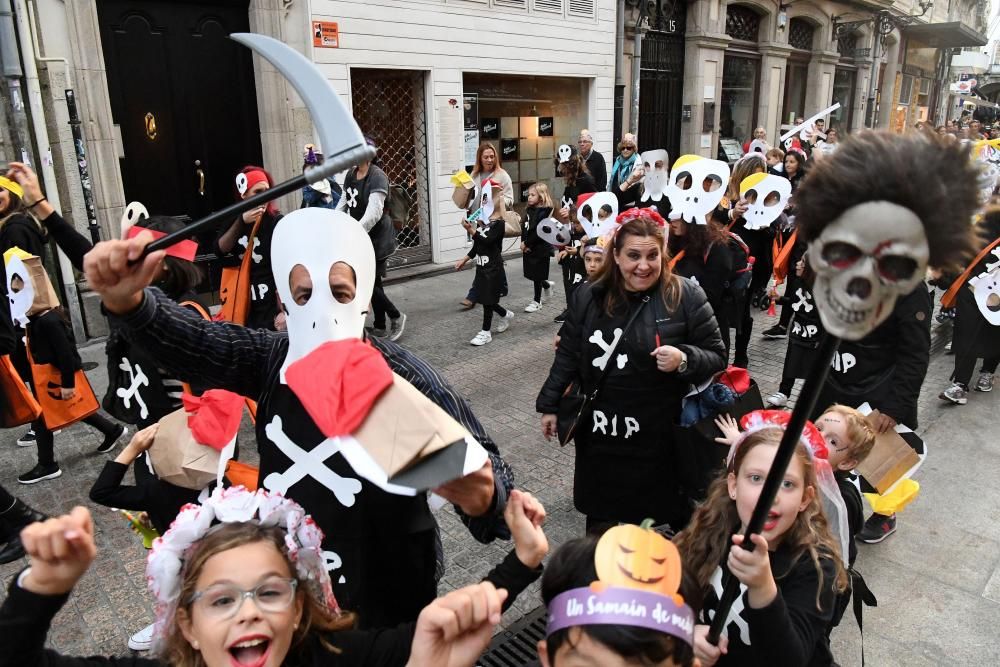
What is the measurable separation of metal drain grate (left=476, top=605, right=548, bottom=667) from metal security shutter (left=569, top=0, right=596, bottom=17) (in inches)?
450

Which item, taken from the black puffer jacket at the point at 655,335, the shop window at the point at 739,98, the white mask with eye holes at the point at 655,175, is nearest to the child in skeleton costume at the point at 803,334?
the white mask with eye holes at the point at 655,175

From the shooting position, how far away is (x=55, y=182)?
273 inches

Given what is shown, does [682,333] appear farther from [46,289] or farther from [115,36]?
[115,36]

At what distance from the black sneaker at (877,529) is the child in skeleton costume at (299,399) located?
287 centimetres

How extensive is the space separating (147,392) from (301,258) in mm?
2009

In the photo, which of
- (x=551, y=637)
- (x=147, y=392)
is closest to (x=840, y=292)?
(x=551, y=637)

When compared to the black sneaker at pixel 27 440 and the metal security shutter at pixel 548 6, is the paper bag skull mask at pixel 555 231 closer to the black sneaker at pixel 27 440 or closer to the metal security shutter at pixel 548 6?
the black sneaker at pixel 27 440

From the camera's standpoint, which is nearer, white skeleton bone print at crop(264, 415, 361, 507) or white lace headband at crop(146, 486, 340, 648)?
white lace headband at crop(146, 486, 340, 648)

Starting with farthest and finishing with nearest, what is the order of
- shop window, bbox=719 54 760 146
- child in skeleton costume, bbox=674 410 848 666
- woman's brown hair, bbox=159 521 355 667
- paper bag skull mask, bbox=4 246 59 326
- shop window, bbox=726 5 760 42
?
shop window, bbox=719 54 760 146, shop window, bbox=726 5 760 42, paper bag skull mask, bbox=4 246 59 326, child in skeleton costume, bbox=674 410 848 666, woman's brown hair, bbox=159 521 355 667

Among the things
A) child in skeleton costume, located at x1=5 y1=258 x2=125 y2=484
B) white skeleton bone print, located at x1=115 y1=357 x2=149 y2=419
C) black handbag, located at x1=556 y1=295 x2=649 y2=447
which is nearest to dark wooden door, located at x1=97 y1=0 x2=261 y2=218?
child in skeleton costume, located at x1=5 y1=258 x2=125 y2=484

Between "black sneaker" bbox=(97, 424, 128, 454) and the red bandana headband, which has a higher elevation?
the red bandana headband

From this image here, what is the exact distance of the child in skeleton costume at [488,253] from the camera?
7.31 metres

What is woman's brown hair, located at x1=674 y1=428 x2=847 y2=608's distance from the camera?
2.00 metres

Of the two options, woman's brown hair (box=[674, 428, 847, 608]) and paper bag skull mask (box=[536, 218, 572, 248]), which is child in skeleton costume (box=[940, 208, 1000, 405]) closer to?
paper bag skull mask (box=[536, 218, 572, 248])
